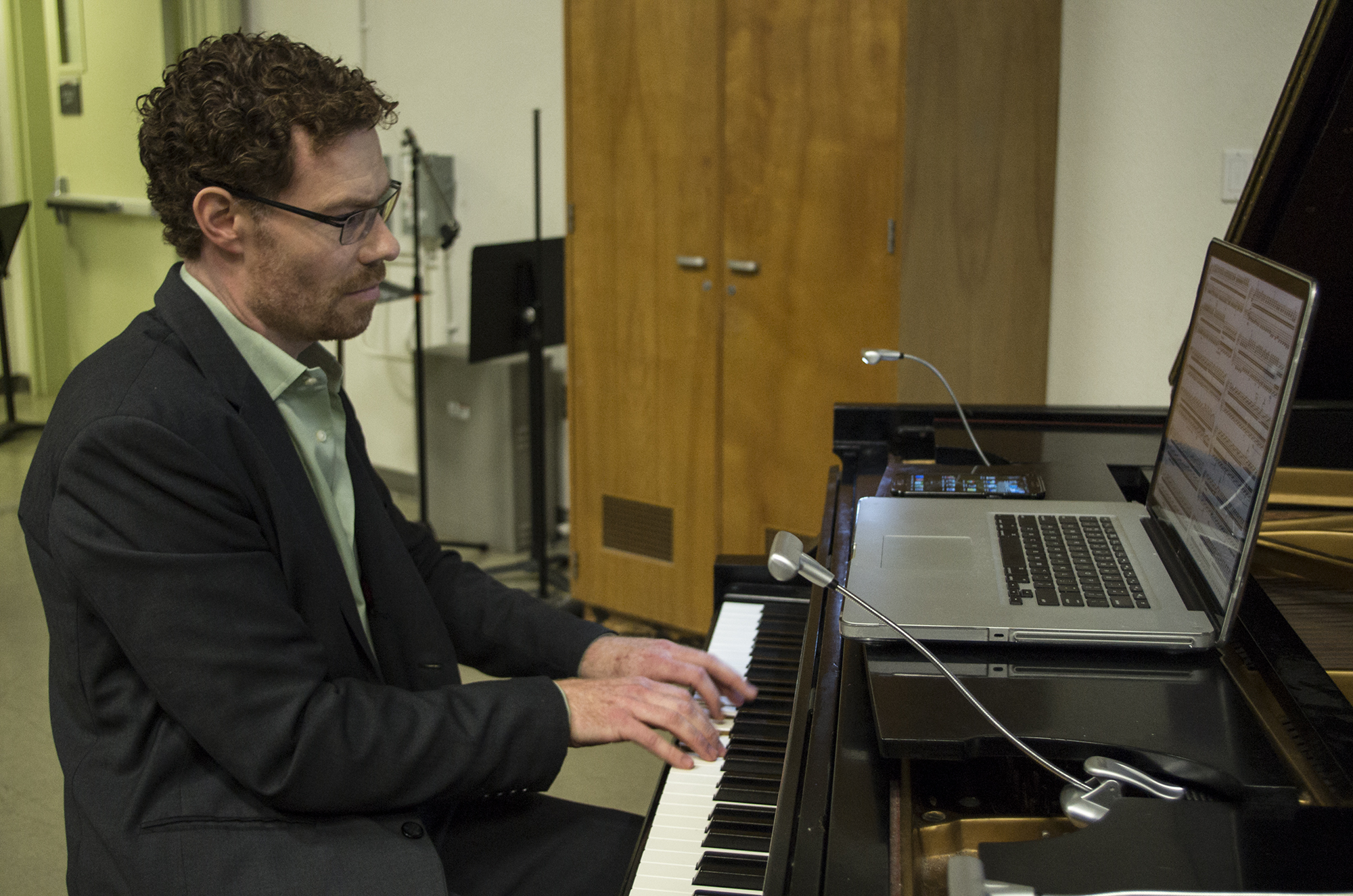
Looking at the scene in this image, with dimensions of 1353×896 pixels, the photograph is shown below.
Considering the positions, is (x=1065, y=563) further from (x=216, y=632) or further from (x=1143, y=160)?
(x=1143, y=160)

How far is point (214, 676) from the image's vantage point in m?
1.03

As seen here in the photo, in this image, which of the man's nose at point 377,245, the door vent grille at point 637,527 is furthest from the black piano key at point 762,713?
the door vent grille at point 637,527

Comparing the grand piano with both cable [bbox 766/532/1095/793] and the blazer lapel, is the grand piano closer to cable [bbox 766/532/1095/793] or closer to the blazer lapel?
cable [bbox 766/532/1095/793]

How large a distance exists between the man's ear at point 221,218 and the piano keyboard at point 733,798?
0.68m

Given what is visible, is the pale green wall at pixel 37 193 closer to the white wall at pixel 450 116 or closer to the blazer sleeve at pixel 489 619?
the white wall at pixel 450 116

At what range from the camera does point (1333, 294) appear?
4.87ft

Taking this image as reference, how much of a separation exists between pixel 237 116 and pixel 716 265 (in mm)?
1911

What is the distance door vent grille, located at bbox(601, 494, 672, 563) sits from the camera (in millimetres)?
3246

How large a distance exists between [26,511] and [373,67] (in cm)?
379

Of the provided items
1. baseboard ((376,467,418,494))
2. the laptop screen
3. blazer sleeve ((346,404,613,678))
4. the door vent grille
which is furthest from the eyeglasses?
baseboard ((376,467,418,494))

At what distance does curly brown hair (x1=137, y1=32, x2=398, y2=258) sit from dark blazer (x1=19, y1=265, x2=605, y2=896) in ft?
0.33

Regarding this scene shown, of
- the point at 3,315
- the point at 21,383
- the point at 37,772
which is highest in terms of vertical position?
the point at 3,315

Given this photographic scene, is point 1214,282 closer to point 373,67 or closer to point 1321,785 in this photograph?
point 1321,785

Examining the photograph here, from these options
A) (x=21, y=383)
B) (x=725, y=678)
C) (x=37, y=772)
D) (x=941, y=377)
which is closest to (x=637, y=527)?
(x=37, y=772)
